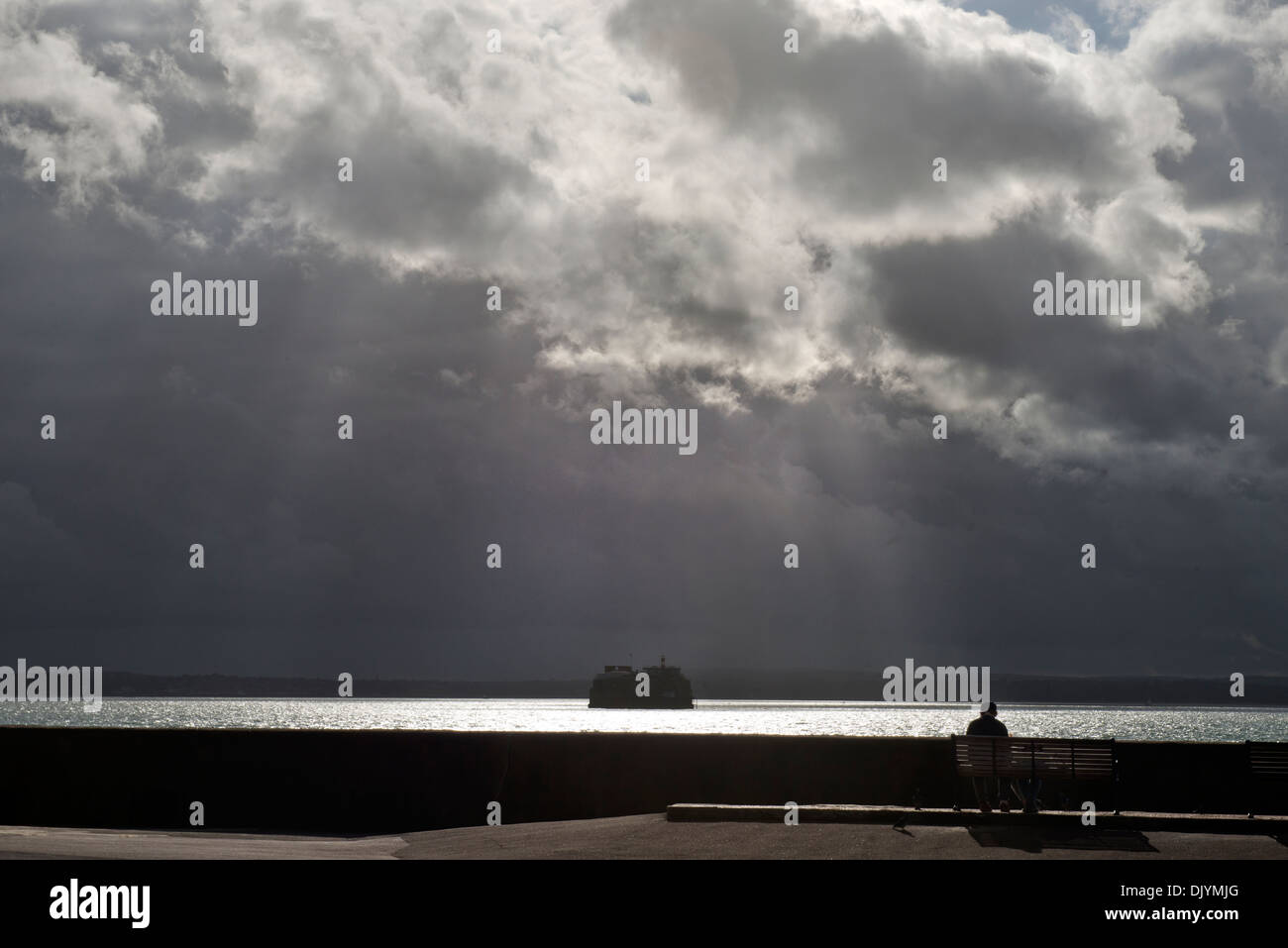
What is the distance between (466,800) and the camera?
18.1m

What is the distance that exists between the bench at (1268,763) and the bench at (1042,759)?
5.00 feet

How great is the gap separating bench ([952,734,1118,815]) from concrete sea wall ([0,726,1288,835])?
285 cm

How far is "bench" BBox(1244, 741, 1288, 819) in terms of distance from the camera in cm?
1423

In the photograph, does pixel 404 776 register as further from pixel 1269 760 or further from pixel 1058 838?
pixel 1269 760

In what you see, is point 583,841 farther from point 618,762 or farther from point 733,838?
point 618,762

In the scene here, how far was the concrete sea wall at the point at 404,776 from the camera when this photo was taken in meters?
17.5
